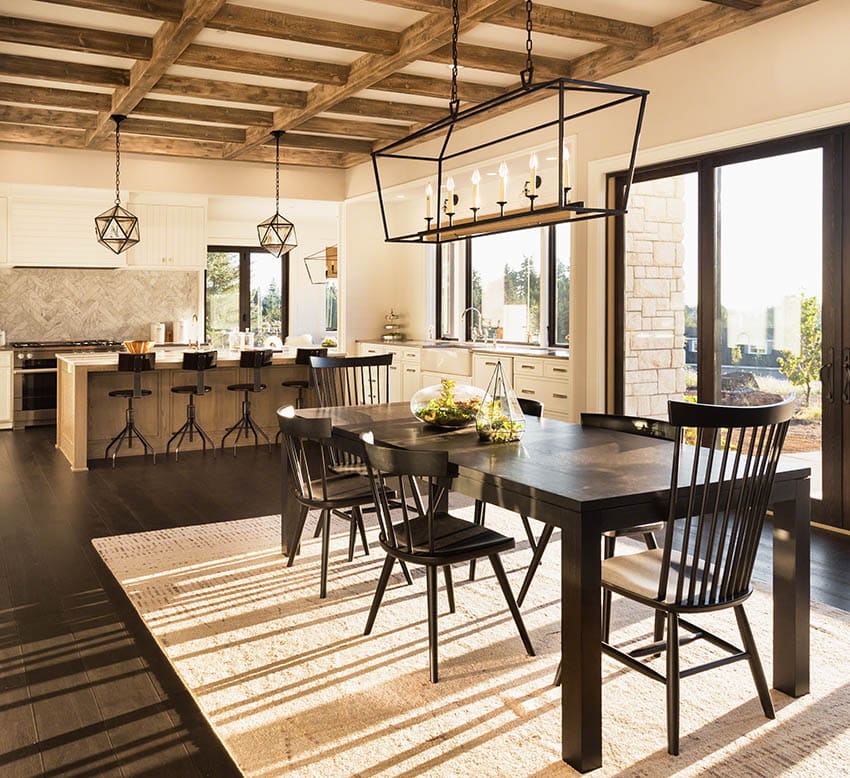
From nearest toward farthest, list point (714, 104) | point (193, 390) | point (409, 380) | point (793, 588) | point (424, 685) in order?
1. point (793, 588)
2. point (424, 685)
3. point (714, 104)
4. point (193, 390)
5. point (409, 380)

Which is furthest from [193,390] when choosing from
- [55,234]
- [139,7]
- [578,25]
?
[578,25]

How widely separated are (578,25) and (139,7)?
242 cm

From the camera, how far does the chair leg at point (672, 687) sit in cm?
238

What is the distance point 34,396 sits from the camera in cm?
904

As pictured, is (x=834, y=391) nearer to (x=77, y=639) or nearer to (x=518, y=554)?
(x=518, y=554)

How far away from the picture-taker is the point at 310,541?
4.55 metres

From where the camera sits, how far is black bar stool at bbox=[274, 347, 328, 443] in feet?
25.9

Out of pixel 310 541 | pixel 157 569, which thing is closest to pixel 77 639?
pixel 157 569

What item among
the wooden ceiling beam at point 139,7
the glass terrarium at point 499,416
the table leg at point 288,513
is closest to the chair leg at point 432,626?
the glass terrarium at point 499,416

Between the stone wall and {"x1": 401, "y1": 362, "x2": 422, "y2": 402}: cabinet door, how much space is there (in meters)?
3.03

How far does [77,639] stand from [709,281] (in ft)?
13.3

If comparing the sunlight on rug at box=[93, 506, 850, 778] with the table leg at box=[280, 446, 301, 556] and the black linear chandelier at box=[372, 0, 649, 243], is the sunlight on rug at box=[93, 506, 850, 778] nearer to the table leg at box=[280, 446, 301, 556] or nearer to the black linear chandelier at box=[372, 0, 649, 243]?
the table leg at box=[280, 446, 301, 556]

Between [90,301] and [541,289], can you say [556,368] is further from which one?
[90,301]

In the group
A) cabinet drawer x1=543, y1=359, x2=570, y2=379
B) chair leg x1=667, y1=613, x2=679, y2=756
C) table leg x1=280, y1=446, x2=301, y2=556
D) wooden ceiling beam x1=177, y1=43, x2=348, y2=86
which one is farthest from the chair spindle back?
wooden ceiling beam x1=177, y1=43, x2=348, y2=86
